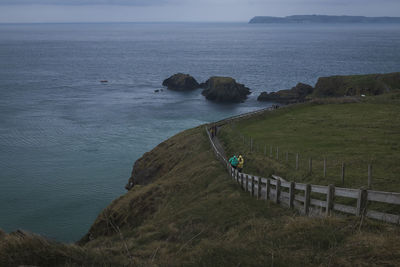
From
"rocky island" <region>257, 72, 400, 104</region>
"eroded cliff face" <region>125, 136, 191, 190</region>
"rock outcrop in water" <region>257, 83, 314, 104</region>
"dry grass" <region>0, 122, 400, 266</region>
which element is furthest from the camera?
"rock outcrop in water" <region>257, 83, 314, 104</region>

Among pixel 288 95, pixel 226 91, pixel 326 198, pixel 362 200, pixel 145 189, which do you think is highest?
pixel 362 200

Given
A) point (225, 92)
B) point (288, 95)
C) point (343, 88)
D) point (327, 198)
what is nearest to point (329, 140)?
point (327, 198)

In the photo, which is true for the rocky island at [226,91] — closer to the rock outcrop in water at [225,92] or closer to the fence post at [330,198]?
the rock outcrop in water at [225,92]

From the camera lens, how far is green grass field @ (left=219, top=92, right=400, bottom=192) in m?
19.6

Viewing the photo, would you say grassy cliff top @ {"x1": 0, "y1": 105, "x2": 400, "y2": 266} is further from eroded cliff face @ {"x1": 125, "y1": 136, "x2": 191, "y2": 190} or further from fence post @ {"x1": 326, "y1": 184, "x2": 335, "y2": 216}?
eroded cliff face @ {"x1": 125, "y1": 136, "x2": 191, "y2": 190}

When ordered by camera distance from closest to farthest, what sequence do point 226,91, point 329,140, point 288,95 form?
Answer: point 329,140, point 288,95, point 226,91

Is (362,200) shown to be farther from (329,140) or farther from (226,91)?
(226,91)

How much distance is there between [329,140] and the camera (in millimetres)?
29906

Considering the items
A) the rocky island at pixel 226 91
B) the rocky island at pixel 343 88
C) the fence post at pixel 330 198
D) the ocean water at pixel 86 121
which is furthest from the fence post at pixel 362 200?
the rocky island at pixel 226 91

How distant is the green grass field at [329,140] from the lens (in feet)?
64.2

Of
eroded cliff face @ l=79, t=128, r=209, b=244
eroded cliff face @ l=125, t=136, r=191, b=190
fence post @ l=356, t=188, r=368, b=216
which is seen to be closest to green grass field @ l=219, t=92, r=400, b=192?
eroded cliff face @ l=79, t=128, r=209, b=244

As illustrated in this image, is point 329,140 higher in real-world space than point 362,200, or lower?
lower

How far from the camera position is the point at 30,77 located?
11462 cm

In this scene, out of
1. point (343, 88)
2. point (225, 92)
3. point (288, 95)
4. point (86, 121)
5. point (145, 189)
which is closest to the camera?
point (145, 189)
